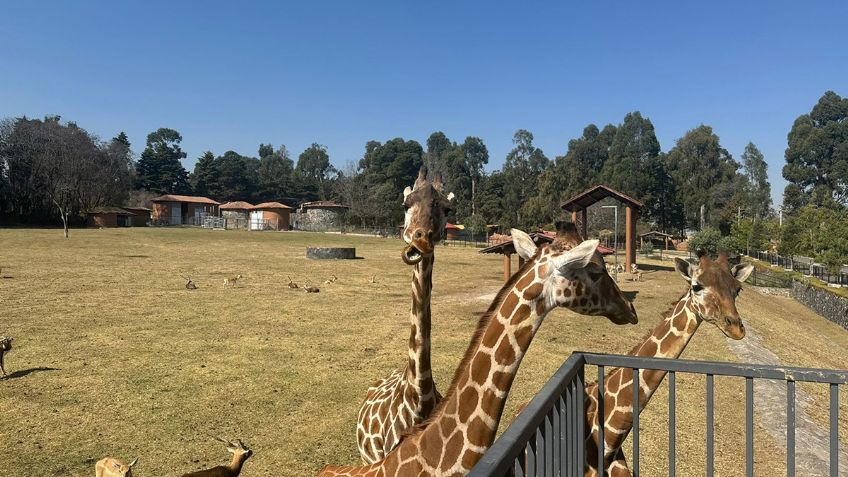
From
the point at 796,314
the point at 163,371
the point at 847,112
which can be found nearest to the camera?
the point at 163,371

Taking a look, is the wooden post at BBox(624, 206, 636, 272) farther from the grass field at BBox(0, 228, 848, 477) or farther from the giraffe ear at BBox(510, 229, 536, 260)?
the giraffe ear at BBox(510, 229, 536, 260)

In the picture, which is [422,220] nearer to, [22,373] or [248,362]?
[248,362]

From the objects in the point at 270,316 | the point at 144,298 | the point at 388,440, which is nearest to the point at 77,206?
the point at 144,298

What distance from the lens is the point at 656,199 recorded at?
9112 cm

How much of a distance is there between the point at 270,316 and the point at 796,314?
27.1m

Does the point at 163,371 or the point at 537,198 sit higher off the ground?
the point at 537,198

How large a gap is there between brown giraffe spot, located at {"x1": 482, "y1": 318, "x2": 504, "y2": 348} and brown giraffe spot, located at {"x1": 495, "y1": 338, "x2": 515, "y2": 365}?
0.18 ft

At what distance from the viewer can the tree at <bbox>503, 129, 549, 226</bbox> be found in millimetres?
88706

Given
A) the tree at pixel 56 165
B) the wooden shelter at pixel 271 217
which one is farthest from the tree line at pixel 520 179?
the wooden shelter at pixel 271 217

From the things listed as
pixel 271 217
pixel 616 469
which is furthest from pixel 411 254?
pixel 271 217

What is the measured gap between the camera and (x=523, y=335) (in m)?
3.42

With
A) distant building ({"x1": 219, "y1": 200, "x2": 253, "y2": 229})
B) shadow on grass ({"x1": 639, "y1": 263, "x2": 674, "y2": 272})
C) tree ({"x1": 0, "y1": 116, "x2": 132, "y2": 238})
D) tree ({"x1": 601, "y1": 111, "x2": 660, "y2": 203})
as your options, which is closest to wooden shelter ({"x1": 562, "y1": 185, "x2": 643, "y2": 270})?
shadow on grass ({"x1": 639, "y1": 263, "x2": 674, "y2": 272})

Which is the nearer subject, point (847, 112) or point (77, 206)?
point (77, 206)

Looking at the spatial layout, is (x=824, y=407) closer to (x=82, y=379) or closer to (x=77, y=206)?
(x=82, y=379)
